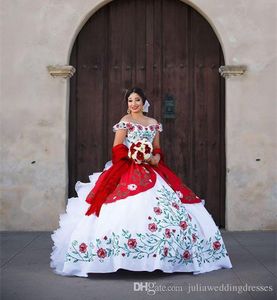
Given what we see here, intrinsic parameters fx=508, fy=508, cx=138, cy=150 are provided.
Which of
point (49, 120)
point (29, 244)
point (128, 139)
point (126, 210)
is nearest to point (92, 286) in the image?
point (126, 210)

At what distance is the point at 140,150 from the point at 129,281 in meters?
1.12

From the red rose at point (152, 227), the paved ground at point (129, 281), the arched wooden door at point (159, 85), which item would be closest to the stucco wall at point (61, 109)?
the arched wooden door at point (159, 85)

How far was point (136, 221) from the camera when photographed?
407 cm

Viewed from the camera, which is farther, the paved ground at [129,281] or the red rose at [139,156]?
the red rose at [139,156]

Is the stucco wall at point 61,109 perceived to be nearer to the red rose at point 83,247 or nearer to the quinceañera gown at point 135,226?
the quinceañera gown at point 135,226

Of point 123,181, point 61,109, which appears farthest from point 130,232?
point 61,109

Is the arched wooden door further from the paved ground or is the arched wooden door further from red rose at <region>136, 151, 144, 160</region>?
red rose at <region>136, 151, 144, 160</region>

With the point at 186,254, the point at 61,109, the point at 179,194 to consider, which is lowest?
the point at 186,254

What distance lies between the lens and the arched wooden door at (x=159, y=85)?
682cm

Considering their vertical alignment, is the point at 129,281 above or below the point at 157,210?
below

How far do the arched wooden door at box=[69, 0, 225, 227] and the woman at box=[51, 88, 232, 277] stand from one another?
2.12 m

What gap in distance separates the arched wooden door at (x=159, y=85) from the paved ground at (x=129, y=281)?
181 cm

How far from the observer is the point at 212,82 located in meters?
6.86

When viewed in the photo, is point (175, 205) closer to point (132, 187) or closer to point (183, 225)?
point (183, 225)
